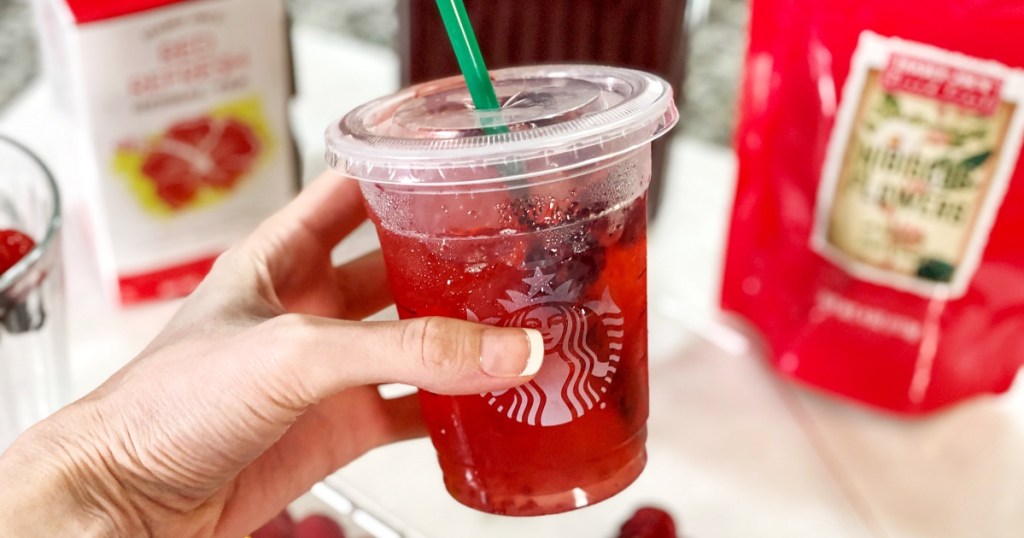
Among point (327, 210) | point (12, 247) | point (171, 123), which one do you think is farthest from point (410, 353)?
point (171, 123)

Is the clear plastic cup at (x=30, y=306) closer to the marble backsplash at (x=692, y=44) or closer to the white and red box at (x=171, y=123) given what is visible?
the white and red box at (x=171, y=123)

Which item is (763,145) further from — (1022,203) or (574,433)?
(574,433)

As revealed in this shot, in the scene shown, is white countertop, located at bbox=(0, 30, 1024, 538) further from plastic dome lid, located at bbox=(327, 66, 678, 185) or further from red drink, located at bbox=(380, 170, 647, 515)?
plastic dome lid, located at bbox=(327, 66, 678, 185)

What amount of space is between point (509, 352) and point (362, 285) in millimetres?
243

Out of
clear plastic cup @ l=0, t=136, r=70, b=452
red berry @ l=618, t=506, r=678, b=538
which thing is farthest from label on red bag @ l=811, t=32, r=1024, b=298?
clear plastic cup @ l=0, t=136, r=70, b=452

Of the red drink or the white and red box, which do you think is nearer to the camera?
the red drink

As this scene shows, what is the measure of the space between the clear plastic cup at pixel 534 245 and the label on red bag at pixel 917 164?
0.29 metres

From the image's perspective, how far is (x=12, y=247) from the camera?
2.15 feet

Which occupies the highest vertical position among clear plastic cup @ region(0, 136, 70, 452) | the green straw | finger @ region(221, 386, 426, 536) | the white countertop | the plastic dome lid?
the green straw

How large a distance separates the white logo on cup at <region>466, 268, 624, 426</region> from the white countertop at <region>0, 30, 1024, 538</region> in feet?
0.38

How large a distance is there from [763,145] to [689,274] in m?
0.21

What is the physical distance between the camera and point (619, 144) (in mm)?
450

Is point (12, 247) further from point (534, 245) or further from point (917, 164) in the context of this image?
point (917, 164)

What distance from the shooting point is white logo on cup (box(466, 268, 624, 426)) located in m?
0.47
